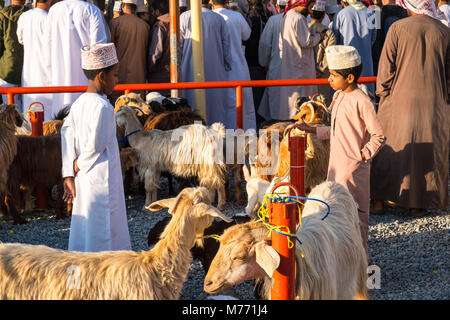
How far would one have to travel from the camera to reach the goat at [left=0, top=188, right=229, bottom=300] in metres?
3.75

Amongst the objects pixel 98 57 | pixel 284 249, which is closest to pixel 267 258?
pixel 284 249

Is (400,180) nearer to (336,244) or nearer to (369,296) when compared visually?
(369,296)

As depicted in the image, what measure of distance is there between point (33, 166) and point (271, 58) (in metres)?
4.12

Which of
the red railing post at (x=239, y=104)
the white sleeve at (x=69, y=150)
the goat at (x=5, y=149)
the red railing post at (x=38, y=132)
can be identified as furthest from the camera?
the red railing post at (x=239, y=104)

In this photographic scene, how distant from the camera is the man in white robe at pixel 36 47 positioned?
9094mm

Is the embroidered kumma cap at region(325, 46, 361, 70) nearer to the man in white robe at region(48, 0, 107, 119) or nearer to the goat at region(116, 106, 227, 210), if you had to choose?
the goat at region(116, 106, 227, 210)

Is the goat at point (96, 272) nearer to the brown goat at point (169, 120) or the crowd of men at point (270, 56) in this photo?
the crowd of men at point (270, 56)

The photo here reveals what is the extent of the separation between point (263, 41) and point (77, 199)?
226 inches

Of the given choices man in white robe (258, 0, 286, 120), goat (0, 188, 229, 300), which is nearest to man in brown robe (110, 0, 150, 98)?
man in white robe (258, 0, 286, 120)

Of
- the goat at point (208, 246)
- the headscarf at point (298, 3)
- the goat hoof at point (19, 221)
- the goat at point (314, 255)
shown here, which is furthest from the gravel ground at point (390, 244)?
the headscarf at point (298, 3)

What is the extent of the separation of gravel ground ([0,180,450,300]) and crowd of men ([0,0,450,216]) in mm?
382

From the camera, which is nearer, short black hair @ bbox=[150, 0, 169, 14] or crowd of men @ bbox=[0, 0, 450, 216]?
crowd of men @ bbox=[0, 0, 450, 216]

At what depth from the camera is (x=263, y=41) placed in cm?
1012

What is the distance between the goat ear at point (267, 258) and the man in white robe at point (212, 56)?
615 centimetres
